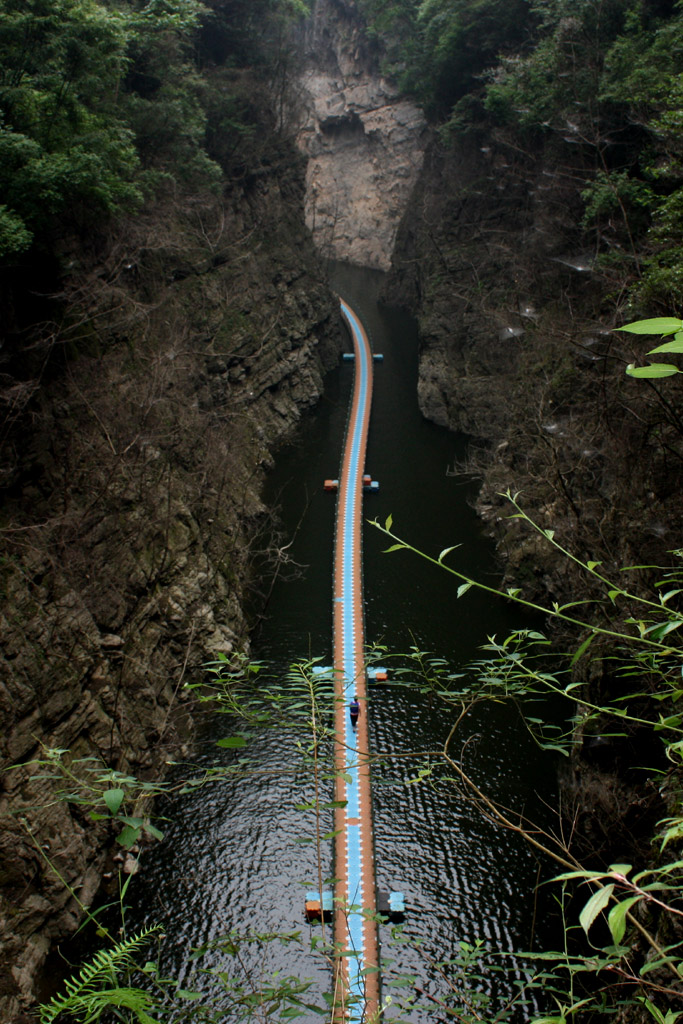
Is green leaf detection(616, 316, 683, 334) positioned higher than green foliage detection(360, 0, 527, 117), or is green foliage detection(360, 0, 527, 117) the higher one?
green foliage detection(360, 0, 527, 117)

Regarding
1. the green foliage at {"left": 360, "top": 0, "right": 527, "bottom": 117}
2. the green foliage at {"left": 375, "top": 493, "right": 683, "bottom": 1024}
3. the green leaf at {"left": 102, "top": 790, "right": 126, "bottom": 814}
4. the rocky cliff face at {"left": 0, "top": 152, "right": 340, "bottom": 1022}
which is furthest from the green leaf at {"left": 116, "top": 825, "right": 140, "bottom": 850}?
the green foliage at {"left": 360, "top": 0, "right": 527, "bottom": 117}

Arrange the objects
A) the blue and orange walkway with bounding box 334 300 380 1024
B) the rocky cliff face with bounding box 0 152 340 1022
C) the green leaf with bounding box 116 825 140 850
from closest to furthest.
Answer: the green leaf with bounding box 116 825 140 850, the blue and orange walkway with bounding box 334 300 380 1024, the rocky cliff face with bounding box 0 152 340 1022

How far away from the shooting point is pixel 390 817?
15.7 metres

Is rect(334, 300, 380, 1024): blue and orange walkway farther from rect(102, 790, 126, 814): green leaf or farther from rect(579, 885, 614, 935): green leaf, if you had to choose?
rect(579, 885, 614, 935): green leaf

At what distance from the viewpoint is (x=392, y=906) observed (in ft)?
44.7

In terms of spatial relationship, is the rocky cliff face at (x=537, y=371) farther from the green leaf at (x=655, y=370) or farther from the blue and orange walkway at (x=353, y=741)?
the green leaf at (x=655, y=370)

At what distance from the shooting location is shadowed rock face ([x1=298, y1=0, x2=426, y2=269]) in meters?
53.9

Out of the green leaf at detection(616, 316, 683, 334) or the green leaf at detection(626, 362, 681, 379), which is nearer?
the green leaf at detection(616, 316, 683, 334)

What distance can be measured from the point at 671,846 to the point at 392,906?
7409 mm

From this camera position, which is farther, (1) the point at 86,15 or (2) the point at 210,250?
(2) the point at 210,250

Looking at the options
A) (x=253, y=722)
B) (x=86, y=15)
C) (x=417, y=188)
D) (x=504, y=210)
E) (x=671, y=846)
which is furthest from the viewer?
(x=417, y=188)

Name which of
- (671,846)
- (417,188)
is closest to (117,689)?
(671,846)

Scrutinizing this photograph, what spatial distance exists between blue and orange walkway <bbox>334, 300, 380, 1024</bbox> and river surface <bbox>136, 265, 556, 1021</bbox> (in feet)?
1.12

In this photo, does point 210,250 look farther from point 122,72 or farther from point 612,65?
point 612,65
